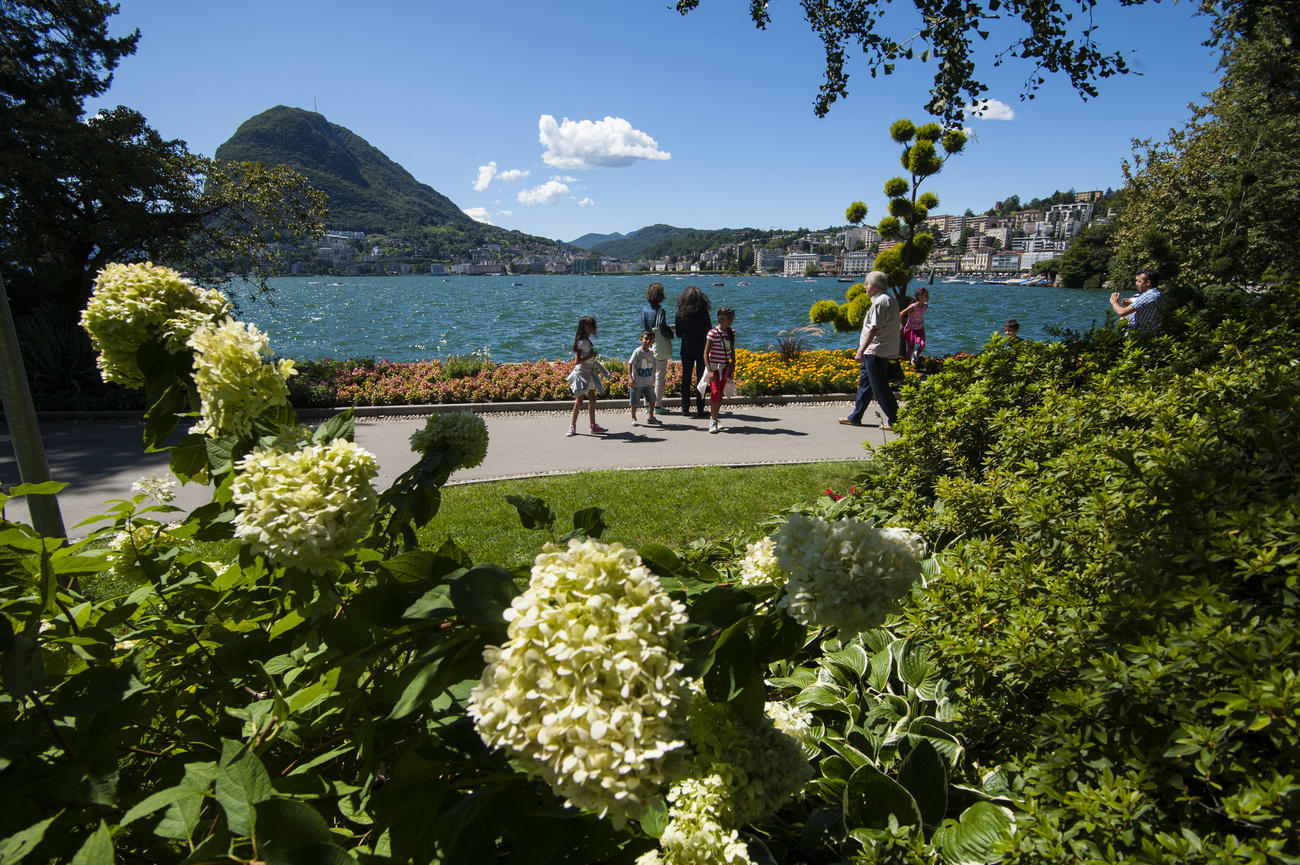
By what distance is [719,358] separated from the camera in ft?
32.2

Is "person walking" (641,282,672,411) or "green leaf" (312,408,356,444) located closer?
"green leaf" (312,408,356,444)

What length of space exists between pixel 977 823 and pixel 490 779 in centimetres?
134

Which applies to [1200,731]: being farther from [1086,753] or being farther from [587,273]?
[587,273]

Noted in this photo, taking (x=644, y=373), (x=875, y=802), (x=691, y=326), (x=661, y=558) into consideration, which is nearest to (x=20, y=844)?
(x=661, y=558)

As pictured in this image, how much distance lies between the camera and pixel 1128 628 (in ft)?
5.62

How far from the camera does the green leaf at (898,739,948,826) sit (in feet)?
5.93

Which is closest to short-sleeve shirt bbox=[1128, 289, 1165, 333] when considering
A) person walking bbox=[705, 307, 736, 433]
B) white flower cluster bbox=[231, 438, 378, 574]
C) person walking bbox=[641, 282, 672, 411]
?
person walking bbox=[705, 307, 736, 433]

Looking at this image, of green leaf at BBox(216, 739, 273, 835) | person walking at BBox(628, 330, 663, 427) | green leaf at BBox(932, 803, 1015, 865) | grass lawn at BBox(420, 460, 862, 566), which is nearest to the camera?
green leaf at BBox(216, 739, 273, 835)

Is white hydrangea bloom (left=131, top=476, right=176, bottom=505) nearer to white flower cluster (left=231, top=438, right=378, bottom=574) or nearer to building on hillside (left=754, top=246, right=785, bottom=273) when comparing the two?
white flower cluster (left=231, top=438, right=378, bottom=574)

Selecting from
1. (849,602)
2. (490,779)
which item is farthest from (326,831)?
(849,602)

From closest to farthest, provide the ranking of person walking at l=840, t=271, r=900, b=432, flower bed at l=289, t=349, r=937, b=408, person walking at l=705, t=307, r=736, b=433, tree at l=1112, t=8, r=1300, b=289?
person walking at l=840, t=271, r=900, b=432 → person walking at l=705, t=307, r=736, b=433 → flower bed at l=289, t=349, r=937, b=408 → tree at l=1112, t=8, r=1300, b=289

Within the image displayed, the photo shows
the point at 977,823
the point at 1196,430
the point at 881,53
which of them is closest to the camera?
the point at 977,823

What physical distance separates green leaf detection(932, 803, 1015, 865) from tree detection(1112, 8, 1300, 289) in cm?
2321

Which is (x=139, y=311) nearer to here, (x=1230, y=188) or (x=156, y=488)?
(x=156, y=488)
